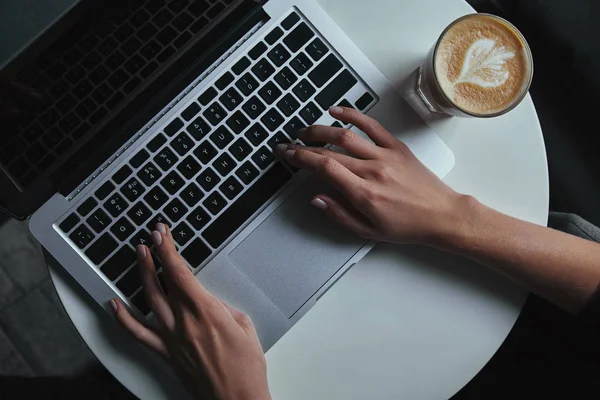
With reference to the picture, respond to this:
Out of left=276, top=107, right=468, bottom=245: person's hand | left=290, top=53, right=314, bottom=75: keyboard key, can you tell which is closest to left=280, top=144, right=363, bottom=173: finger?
left=276, top=107, right=468, bottom=245: person's hand

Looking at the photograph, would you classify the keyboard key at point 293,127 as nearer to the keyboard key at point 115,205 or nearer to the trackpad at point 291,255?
the trackpad at point 291,255

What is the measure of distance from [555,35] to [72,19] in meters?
0.84

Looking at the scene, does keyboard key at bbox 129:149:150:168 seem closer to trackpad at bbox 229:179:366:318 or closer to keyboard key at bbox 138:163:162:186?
keyboard key at bbox 138:163:162:186

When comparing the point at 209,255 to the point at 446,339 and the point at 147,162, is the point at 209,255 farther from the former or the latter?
the point at 446,339

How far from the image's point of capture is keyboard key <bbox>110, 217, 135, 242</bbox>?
661 mm

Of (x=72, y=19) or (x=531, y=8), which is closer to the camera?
(x=72, y=19)

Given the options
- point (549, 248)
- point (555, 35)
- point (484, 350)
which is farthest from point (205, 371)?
point (555, 35)

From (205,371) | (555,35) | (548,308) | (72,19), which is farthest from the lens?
(555,35)

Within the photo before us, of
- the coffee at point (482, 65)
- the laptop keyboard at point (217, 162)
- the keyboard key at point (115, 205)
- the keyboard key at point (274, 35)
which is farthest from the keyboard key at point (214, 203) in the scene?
the coffee at point (482, 65)

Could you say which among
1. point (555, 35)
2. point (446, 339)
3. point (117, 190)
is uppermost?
point (117, 190)

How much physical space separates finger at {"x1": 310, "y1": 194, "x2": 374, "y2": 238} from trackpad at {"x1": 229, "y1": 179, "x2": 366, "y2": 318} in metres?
0.02

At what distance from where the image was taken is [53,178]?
63cm

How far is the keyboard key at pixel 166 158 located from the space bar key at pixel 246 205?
0.09 m

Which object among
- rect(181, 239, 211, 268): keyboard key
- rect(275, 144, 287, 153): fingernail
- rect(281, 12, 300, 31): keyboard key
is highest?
rect(281, 12, 300, 31): keyboard key
